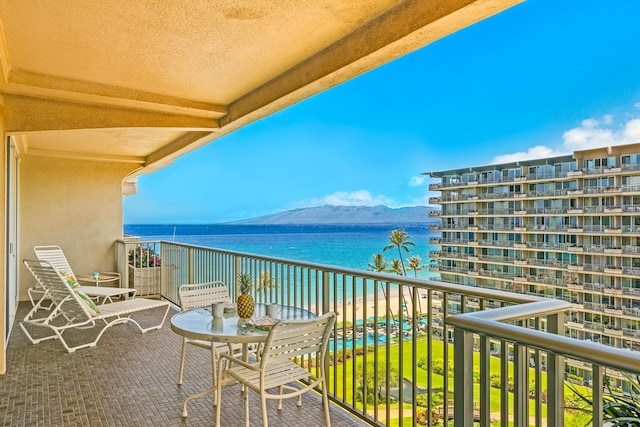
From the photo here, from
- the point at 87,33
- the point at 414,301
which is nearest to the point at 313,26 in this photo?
the point at 87,33

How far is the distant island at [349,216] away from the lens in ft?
126

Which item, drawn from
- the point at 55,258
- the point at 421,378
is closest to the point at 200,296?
the point at 55,258

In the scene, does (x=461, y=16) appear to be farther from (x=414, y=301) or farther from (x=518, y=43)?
(x=518, y=43)

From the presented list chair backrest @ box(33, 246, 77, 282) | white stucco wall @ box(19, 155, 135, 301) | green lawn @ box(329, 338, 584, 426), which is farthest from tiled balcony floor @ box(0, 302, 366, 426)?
white stucco wall @ box(19, 155, 135, 301)

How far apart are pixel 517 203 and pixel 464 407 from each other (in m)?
13.9

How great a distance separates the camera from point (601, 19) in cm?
2817

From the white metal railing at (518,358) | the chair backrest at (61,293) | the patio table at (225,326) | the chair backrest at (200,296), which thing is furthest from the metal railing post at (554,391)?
the chair backrest at (61,293)

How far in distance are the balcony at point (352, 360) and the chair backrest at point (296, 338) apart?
1.11 ft

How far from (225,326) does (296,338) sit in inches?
23.0

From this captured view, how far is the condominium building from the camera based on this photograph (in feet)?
36.2

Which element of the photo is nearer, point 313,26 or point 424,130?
point 313,26

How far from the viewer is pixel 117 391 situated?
3615 millimetres

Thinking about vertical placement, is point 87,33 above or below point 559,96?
below

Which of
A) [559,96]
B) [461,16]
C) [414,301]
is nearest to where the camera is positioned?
[461,16]
